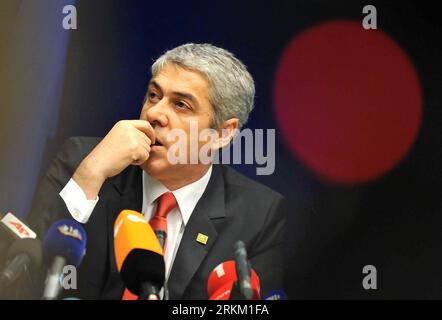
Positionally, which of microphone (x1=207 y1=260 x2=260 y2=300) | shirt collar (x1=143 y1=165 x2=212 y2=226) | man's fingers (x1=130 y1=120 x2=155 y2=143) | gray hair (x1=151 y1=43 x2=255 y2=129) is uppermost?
gray hair (x1=151 y1=43 x2=255 y2=129)

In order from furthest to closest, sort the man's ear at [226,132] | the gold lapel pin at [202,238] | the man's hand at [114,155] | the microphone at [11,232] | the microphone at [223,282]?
the man's ear at [226,132] < the gold lapel pin at [202,238] < the man's hand at [114,155] < the microphone at [223,282] < the microphone at [11,232]

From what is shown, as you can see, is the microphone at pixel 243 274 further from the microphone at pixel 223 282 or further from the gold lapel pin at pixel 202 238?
the gold lapel pin at pixel 202 238

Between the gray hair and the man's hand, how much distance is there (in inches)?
13.0

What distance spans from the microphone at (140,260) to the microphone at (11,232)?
361mm

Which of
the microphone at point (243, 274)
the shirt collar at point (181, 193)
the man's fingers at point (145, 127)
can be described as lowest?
the microphone at point (243, 274)

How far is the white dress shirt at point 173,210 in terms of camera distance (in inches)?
106

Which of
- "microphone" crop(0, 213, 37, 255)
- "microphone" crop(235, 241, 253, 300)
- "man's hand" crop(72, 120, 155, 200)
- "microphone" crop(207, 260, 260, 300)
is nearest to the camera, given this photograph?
"microphone" crop(235, 241, 253, 300)

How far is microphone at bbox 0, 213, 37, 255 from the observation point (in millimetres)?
2211

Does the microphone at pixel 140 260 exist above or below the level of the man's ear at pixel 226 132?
below

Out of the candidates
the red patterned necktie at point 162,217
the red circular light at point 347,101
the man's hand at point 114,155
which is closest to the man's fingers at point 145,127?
the man's hand at point 114,155

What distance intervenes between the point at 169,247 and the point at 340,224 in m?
0.82

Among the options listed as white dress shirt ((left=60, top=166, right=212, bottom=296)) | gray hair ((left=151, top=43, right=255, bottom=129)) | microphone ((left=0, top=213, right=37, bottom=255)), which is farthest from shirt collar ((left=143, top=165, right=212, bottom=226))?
microphone ((left=0, top=213, right=37, bottom=255))

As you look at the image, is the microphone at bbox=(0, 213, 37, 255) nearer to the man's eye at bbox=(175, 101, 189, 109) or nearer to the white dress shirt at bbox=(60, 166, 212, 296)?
the white dress shirt at bbox=(60, 166, 212, 296)

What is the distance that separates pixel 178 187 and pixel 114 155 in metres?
0.36
